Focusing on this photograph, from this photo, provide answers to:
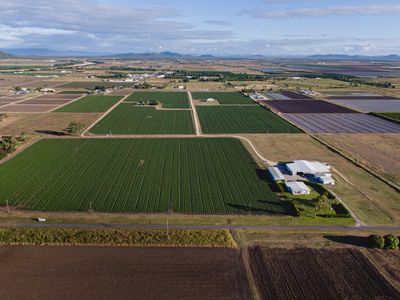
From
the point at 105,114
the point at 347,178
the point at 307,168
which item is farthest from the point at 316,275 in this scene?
the point at 105,114

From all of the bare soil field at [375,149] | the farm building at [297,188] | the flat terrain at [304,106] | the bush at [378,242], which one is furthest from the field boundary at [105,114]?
the bush at [378,242]

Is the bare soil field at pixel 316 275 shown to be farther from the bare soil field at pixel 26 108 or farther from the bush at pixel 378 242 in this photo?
the bare soil field at pixel 26 108

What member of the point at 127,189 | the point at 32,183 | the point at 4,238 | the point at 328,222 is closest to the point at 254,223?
the point at 328,222

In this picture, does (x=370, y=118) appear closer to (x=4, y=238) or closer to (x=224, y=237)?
(x=224, y=237)

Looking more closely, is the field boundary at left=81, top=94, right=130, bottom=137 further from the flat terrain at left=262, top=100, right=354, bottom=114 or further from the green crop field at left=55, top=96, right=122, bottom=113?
the flat terrain at left=262, top=100, right=354, bottom=114

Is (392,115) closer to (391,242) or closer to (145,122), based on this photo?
(145,122)

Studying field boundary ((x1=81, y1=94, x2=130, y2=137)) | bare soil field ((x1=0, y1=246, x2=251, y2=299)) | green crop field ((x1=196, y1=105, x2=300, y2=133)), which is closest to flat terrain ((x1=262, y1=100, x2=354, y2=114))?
green crop field ((x1=196, y1=105, x2=300, y2=133))
